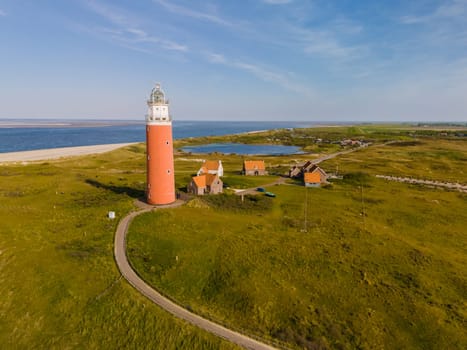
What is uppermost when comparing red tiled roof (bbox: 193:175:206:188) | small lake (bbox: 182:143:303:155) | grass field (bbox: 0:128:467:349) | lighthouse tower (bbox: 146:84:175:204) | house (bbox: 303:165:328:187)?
lighthouse tower (bbox: 146:84:175:204)

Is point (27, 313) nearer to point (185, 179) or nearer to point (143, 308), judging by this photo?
point (143, 308)

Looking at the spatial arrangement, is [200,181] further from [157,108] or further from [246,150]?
[246,150]

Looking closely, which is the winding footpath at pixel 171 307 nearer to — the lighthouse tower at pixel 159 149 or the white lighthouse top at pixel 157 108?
the lighthouse tower at pixel 159 149

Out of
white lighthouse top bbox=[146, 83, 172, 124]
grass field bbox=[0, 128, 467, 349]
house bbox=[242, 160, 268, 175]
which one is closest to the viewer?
grass field bbox=[0, 128, 467, 349]

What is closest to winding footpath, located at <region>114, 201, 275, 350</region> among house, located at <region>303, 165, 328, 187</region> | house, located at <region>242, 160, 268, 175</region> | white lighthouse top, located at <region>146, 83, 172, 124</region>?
white lighthouse top, located at <region>146, 83, 172, 124</region>

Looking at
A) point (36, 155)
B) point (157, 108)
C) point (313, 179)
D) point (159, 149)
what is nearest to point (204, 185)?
point (159, 149)

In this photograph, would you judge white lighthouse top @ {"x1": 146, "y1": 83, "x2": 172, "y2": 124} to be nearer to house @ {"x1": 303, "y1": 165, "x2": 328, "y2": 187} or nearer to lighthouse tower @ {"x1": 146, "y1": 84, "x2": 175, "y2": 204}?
lighthouse tower @ {"x1": 146, "y1": 84, "x2": 175, "y2": 204}
